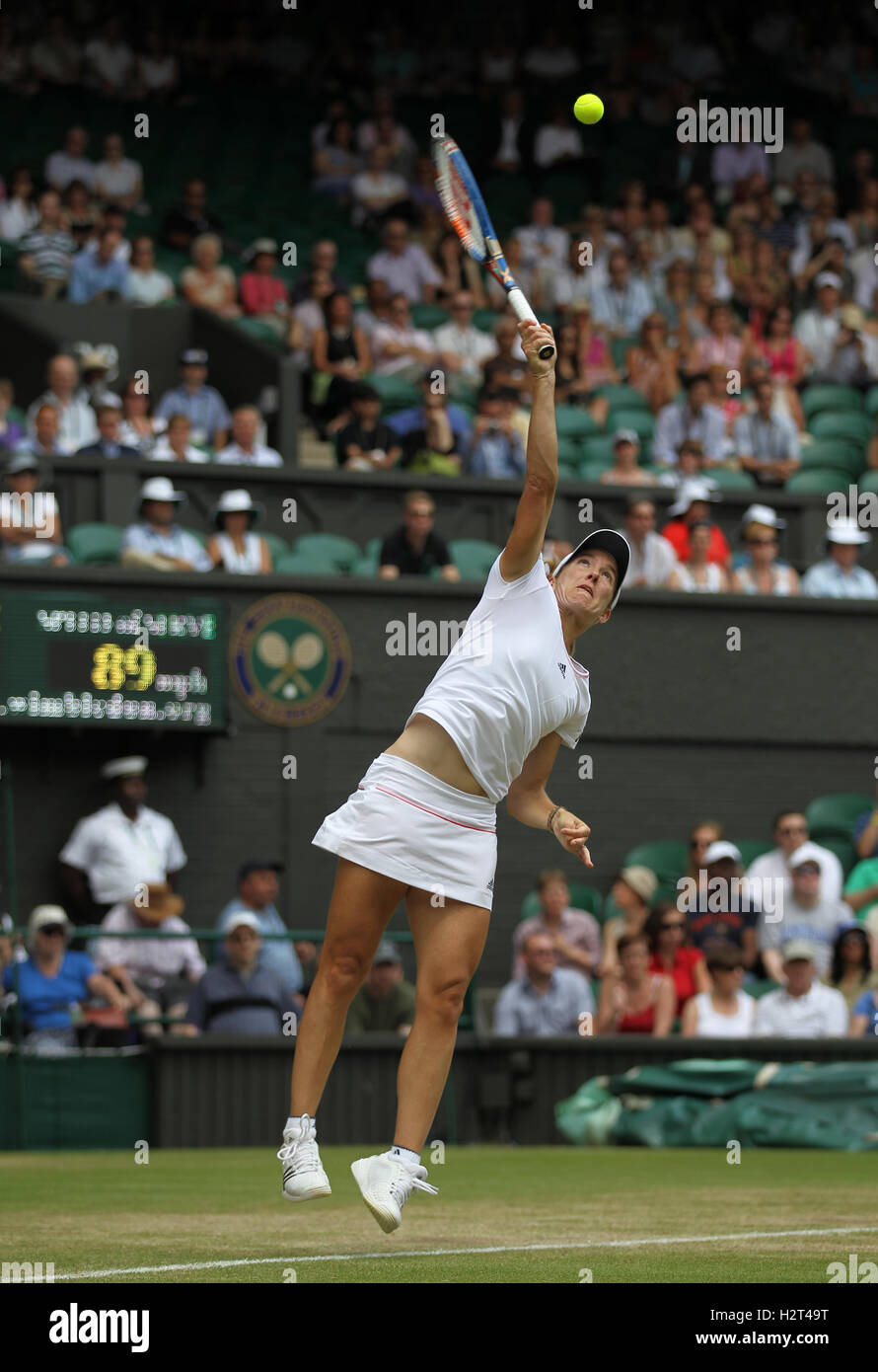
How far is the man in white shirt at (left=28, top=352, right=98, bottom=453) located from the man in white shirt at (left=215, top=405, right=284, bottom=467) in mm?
977

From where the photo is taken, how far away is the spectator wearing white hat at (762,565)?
16.5 meters

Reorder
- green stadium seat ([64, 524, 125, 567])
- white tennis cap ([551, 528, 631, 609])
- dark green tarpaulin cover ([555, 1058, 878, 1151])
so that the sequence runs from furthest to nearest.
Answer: green stadium seat ([64, 524, 125, 567]) < dark green tarpaulin cover ([555, 1058, 878, 1151]) < white tennis cap ([551, 528, 631, 609])

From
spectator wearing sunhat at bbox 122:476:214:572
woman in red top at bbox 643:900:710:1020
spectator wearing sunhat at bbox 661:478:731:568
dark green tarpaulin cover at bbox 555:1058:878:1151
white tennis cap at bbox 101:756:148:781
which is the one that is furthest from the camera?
spectator wearing sunhat at bbox 661:478:731:568

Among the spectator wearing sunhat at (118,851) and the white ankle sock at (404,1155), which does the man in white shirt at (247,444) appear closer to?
the spectator wearing sunhat at (118,851)

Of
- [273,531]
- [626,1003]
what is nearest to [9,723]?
[273,531]

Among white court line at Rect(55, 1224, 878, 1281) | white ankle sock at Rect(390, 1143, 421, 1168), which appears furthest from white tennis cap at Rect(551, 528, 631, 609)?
white court line at Rect(55, 1224, 878, 1281)

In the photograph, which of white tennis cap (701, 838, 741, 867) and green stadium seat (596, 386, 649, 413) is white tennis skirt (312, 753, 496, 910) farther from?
green stadium seat (596, 386, 649, 413)

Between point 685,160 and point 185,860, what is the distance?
35.5ft

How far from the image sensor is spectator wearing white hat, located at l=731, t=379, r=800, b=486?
60.6 ft

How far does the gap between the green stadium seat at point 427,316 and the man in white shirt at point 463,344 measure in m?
0.58

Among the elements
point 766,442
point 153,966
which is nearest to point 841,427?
point 766,442
